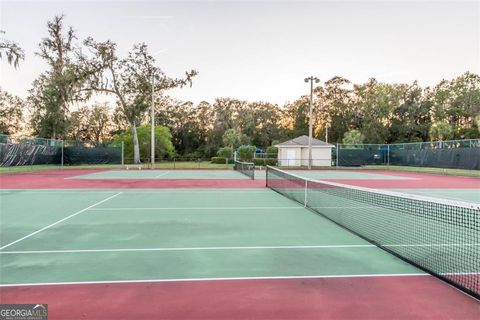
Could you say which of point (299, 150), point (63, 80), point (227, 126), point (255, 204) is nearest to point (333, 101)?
point (227, 126)

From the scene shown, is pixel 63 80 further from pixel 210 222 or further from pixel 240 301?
pixel 240 301

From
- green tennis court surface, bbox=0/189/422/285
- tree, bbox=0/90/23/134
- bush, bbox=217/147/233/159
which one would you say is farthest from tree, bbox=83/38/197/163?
green tennis court surface, bbox=0/189/422/285

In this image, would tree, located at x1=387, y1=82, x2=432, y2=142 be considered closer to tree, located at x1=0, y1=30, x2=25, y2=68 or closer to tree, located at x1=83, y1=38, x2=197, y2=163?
tree, located at x1=83, y1=38, x2=197, y2=163

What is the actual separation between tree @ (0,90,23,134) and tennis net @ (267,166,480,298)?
5290 centimetres

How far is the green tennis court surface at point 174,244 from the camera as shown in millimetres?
4719

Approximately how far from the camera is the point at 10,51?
87.6ft

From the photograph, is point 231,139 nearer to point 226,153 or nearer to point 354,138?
point 226,153

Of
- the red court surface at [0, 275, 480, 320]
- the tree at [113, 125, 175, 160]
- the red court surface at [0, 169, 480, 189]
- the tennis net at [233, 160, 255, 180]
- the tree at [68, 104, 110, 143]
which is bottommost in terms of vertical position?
the red court surface at [0, 169, 480, 189]

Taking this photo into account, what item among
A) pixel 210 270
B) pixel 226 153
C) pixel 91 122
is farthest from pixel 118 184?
pixel 91 122

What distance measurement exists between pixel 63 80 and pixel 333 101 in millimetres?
41055

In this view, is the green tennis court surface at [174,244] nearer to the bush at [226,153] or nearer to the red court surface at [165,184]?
the red court surface at [165,184]

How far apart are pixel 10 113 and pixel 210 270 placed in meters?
57.3

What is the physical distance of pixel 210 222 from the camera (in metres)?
8.12

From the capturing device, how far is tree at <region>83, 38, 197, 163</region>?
39594mm
